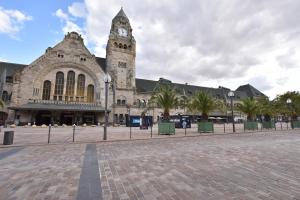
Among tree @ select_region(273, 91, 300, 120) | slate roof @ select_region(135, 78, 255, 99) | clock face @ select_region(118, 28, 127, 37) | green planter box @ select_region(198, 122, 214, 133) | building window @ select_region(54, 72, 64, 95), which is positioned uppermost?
clock face @ select_region(118, 28, 127, 37)

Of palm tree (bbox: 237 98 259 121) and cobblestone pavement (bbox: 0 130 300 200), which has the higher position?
palm tree (bbox: 237 98 259 121)

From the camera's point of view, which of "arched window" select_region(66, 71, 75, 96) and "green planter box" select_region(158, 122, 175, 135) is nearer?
"green planter box" select_region(158, 122, 175, 135)

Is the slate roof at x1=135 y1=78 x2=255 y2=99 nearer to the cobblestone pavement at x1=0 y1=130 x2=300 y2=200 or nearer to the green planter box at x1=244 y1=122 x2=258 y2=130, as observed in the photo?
the green planter box at x1=244 y1=122 x2=258 y2=130

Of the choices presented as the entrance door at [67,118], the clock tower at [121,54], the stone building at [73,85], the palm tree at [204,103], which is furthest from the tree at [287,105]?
the entrance door at [67,118]

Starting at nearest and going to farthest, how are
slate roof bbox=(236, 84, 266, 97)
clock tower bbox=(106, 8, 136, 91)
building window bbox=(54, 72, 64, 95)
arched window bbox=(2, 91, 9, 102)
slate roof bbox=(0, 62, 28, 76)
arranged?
arched window bbox=(2, 91, 9, 102), building window bbox=(54, 72, 64, 95), slate roof bbox=(0, 62, 28, 76), clock tower bbox=(106, 8, 136, 91), slate roof bbox=(236, 84, 266, 97)

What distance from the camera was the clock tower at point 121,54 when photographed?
5216 centimetres

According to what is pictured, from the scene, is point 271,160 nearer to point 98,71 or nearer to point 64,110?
point 64,110

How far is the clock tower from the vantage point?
52.2 metres

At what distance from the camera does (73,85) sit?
4600 cm

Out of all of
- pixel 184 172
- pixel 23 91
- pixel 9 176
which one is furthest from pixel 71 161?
pixel 23 91

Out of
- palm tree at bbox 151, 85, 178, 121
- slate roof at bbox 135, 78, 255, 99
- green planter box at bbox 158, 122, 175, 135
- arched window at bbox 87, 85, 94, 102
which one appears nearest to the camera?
green planter box at bbox 158, 122, 175, 135

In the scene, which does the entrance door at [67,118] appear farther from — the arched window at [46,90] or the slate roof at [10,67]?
the slate roof at [10,67]

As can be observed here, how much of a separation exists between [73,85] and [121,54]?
1651 cm

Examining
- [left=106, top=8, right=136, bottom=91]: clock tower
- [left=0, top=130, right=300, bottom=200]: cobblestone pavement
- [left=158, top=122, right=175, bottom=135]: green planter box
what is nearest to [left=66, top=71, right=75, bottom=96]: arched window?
[left=106, top=8, right=136, bottom=91]: clock tower
